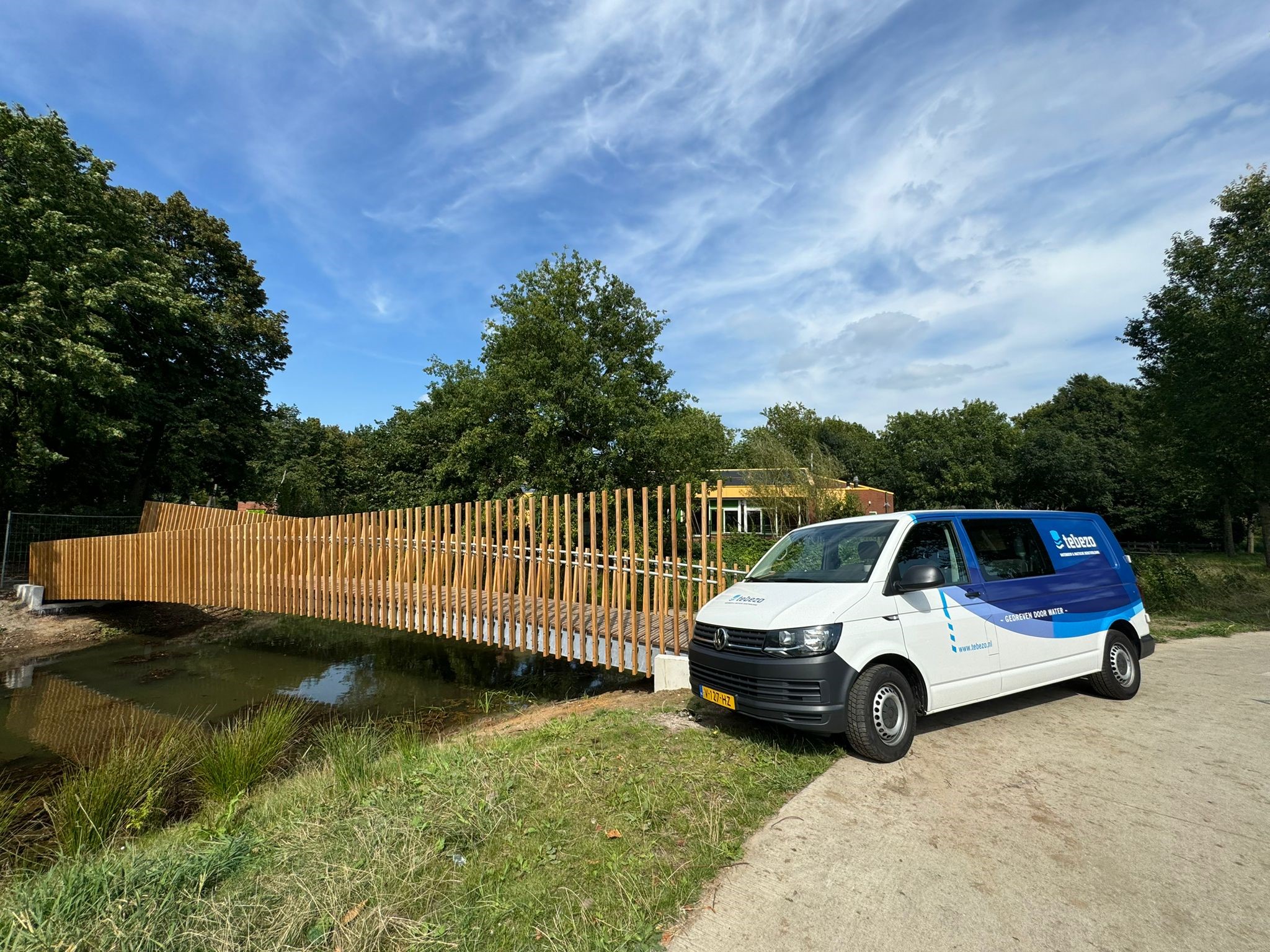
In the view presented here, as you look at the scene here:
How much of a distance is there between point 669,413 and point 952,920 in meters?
18.9

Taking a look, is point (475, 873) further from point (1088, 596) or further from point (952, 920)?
point (1088, 596)

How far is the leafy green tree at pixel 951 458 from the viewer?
4484 cm

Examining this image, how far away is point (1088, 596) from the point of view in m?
5.08

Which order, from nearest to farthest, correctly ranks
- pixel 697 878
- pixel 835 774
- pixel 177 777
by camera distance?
pixel 697 878
pixel 835 774
pixel 177 777

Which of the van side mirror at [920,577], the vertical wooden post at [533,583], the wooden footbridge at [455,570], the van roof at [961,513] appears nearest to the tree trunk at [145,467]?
the wooden footbridge at [455,570]

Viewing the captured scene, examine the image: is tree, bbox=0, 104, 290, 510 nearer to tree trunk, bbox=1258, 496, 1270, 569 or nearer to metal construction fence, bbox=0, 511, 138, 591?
metal construction fence, bbox=0, 511, 138, 591

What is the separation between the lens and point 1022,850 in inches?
116

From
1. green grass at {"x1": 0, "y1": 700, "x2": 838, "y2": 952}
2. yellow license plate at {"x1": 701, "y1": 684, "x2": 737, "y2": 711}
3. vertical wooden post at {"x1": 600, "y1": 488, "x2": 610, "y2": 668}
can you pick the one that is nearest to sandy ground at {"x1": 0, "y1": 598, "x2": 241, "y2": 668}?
green grass at {"x1": 0, "y1": 700, "x2": 838, "y2": 952}

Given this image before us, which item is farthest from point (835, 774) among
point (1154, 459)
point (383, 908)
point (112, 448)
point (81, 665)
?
point (1154, 459)

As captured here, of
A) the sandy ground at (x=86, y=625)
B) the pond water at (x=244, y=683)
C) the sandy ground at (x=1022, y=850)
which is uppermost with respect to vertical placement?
the sandy ground at (x=1022, y=850)

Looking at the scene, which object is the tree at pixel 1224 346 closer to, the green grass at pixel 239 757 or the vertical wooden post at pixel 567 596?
the vertical wooden post at pixel 567 596

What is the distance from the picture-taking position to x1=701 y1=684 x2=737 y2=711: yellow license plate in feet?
13.6

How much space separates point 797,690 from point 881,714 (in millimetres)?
715

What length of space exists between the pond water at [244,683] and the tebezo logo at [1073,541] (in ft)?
18.8
